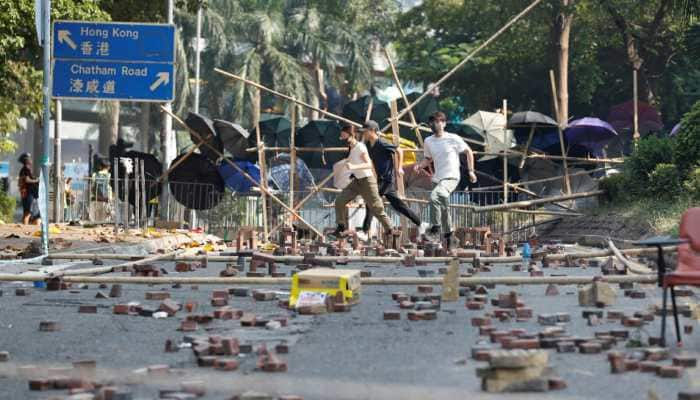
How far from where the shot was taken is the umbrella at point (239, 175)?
2989cm

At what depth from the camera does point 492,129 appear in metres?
36.3

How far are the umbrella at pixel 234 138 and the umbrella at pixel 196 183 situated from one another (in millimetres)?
552

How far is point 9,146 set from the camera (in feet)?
115

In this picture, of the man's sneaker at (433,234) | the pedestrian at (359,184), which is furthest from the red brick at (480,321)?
the pedestrian at (359,184)

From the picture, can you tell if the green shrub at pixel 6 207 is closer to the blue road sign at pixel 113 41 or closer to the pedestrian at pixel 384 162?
the blue road sign at pixel 113 41

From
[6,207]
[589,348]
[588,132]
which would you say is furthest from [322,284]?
[6,207]

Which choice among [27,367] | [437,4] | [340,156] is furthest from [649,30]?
[27,367]

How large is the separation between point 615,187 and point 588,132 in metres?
6.50

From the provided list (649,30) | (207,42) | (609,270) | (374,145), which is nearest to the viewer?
(609,270)

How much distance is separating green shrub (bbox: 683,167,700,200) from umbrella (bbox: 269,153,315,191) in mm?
8837

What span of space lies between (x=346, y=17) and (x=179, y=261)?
2302 inches

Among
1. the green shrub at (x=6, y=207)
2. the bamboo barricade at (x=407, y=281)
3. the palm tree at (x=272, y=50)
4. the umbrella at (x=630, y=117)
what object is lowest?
the bamboo barricade at (x=407, y=281)

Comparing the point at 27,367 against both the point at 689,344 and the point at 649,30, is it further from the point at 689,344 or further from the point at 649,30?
the point at 649,30

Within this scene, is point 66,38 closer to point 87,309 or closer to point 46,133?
point 46,133
